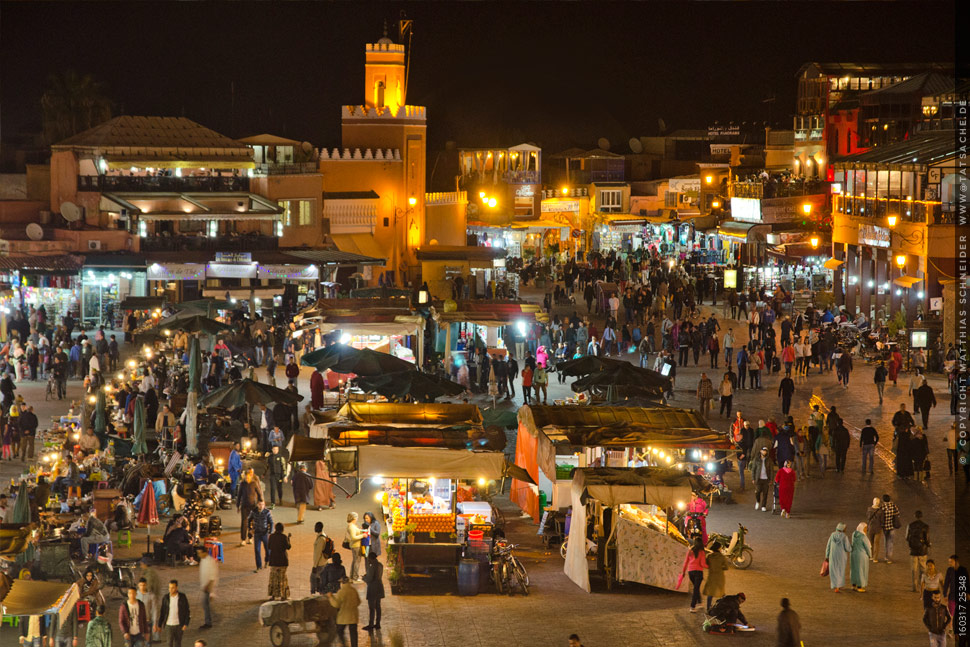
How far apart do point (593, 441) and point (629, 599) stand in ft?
8.46

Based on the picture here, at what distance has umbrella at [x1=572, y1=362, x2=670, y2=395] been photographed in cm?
2403

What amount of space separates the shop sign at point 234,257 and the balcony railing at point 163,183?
5660mm

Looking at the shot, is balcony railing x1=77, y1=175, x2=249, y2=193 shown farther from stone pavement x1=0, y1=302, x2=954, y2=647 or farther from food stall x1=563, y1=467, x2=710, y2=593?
food stall x1=563, y1=467, x2=710, y2=593

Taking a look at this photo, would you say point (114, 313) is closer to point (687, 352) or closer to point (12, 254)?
point (12, 254)

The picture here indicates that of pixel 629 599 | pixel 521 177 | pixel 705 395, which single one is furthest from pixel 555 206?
pixel 629 599

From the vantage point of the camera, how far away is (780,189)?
166ft

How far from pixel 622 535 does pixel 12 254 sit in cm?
2912

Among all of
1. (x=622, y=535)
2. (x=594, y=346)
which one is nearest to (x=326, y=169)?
(x=594, y=346)

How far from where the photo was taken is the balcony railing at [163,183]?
4662 cm

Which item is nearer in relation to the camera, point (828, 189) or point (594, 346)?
point (594, 346)

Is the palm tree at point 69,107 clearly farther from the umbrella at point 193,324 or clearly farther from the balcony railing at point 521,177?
the umbrella at point 193,324

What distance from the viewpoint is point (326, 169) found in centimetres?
5303

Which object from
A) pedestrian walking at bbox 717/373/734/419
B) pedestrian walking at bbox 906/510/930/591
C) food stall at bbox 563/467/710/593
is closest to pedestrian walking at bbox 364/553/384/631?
food stall at bbox 563/467/710/593

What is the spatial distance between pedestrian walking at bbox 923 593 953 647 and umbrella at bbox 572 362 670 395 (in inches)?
402
